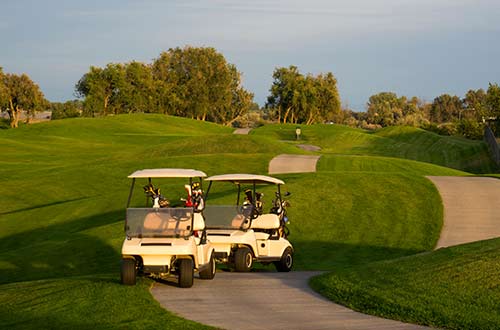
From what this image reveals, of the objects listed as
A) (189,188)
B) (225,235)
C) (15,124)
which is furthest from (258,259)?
(15,124)

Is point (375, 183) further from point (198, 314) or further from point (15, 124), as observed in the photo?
point (15, 124)

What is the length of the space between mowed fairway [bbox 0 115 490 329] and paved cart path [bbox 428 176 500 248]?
603mm

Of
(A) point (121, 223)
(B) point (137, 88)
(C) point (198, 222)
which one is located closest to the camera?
→ (C) point (198, 222)

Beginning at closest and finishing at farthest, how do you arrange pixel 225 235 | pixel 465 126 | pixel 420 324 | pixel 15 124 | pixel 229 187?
1. pixel 420 324
2. pixel 225 235
3. pixel 229 187
4. pixel 465 126
5. pixel 15 124

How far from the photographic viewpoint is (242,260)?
2086 cm

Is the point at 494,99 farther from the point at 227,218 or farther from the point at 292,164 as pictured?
the point at 227,218

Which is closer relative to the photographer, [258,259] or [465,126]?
[258,259]

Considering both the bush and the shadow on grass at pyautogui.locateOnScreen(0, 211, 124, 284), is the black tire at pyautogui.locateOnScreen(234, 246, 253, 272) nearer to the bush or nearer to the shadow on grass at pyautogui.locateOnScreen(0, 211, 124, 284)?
the shadow on grass at pyautogui.locateOnScreen(0, 211, 124, 284)

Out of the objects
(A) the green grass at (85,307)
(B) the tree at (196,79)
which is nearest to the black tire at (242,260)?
(A) the green grass at (85,307)

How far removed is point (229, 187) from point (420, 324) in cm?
3029

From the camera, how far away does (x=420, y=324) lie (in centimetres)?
1332

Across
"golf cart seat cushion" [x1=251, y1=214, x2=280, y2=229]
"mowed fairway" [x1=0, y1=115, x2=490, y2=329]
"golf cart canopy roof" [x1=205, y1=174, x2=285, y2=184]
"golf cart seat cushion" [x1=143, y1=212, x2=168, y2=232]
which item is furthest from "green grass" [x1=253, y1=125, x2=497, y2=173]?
"golf cart seat cushion" [x1=143, y1=212, x2=168, y2=232]

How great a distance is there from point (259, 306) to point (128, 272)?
11.5ft

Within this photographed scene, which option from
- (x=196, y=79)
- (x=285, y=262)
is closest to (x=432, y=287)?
(x=285, y=262)
